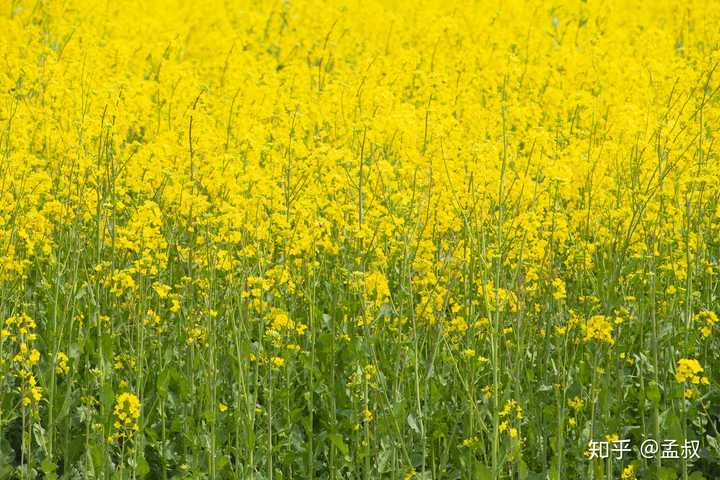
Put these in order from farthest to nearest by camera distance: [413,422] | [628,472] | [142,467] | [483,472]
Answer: [413,422] < [142,467] < [628,472] < [483,472]

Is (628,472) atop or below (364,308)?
below

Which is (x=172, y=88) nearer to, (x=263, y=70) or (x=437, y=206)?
(x=263, y=70)

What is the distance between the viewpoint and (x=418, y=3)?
404 inches

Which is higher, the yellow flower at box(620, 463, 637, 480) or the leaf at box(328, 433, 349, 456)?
the leaf at box(328, 433, 349, 456)

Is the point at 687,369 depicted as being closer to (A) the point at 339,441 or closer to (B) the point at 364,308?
(B) the point at 364,308

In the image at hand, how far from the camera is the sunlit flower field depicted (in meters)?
4.25

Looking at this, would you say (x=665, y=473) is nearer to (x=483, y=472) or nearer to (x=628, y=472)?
(x=628, y=472)

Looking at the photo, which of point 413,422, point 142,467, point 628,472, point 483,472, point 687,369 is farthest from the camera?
point 413,422

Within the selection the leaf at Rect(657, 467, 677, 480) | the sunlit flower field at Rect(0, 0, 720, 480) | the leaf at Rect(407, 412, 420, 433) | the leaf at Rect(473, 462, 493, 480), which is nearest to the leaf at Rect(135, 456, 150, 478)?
the sunlit flower field at Rect(0, 0, 720, 480)

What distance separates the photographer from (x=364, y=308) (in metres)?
4.01

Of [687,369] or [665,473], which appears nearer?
[687,369]

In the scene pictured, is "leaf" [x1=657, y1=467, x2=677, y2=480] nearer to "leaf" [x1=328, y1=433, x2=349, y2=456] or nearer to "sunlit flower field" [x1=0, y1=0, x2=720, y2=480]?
"sunlit flower field" [x1=0, y1=0, x2=720, y2=480]

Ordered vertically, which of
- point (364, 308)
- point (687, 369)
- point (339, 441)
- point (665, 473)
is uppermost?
point (364, 308)

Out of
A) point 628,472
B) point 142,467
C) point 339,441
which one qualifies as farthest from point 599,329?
point 142,467
